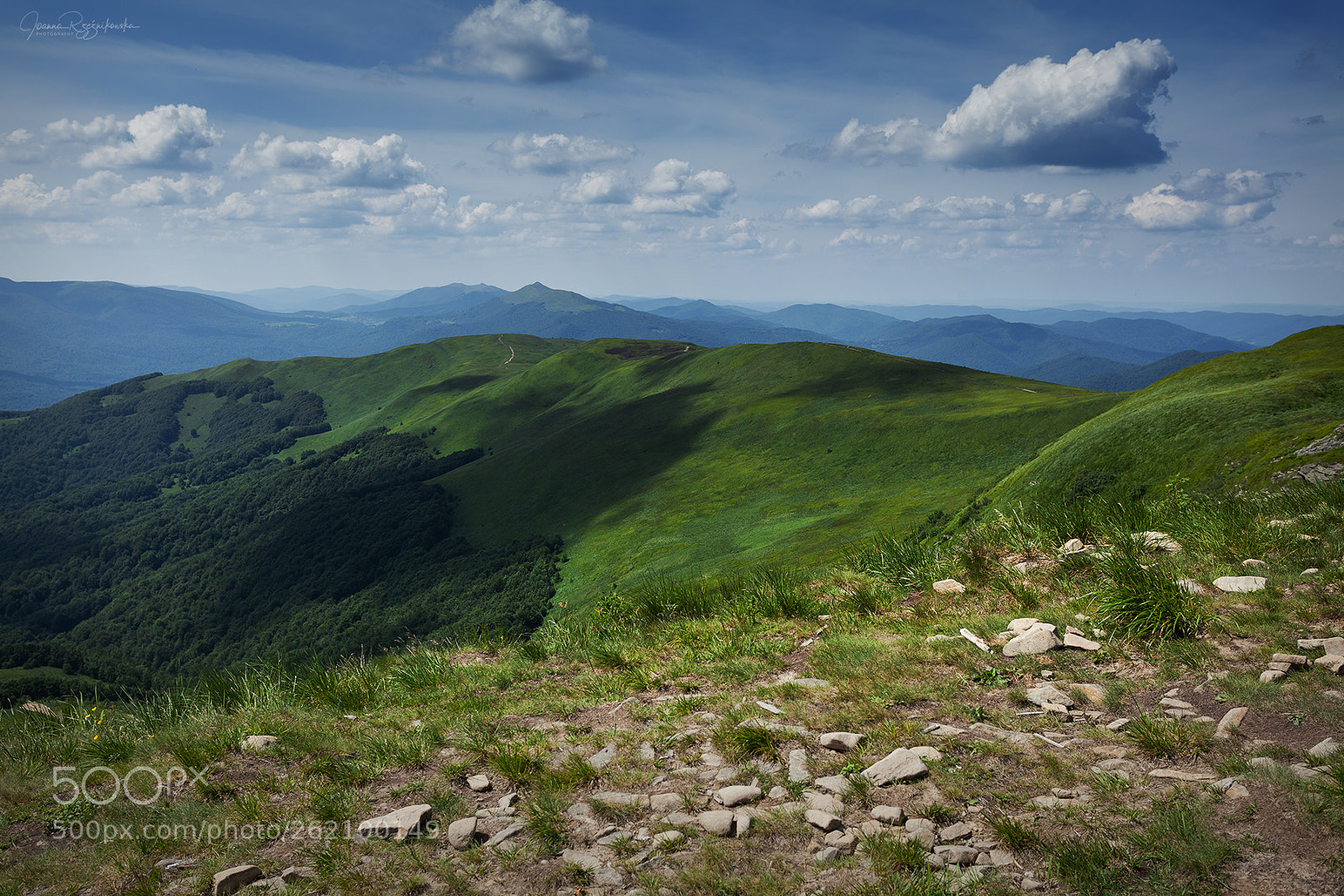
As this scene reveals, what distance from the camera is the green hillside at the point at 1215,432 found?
1499 inches

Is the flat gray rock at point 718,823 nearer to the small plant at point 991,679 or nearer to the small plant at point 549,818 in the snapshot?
the small plant at point 549,818

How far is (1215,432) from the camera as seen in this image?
4384cm

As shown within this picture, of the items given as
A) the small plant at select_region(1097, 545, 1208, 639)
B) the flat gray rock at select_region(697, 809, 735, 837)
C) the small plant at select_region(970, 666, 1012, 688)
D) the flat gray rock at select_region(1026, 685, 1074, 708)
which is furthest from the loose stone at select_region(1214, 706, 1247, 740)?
the flat gray rock at select_region(697, 809, 735, 837)

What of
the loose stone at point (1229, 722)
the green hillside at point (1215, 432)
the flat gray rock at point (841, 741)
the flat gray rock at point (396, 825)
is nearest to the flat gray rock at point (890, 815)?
the flat gray rock at point (841, 741)

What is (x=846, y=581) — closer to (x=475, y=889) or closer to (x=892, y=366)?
(x=475, y=889)

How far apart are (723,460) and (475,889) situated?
437 ft

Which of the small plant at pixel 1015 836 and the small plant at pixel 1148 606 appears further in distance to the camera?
the small plant at pixel 1148 606

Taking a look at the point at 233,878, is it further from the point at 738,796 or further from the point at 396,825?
the point at 738,796

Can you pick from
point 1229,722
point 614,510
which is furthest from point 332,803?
point 614,510

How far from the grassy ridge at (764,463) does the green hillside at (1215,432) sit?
23016 mm

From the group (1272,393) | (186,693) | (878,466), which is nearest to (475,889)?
(186,693)

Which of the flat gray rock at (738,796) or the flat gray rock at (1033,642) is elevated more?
the flat gray rock at (1033,642)

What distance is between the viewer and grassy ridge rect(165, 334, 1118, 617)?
92.6m

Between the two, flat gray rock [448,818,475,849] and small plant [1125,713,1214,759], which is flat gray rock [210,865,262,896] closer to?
flat gray rock [448,818,475,849]
